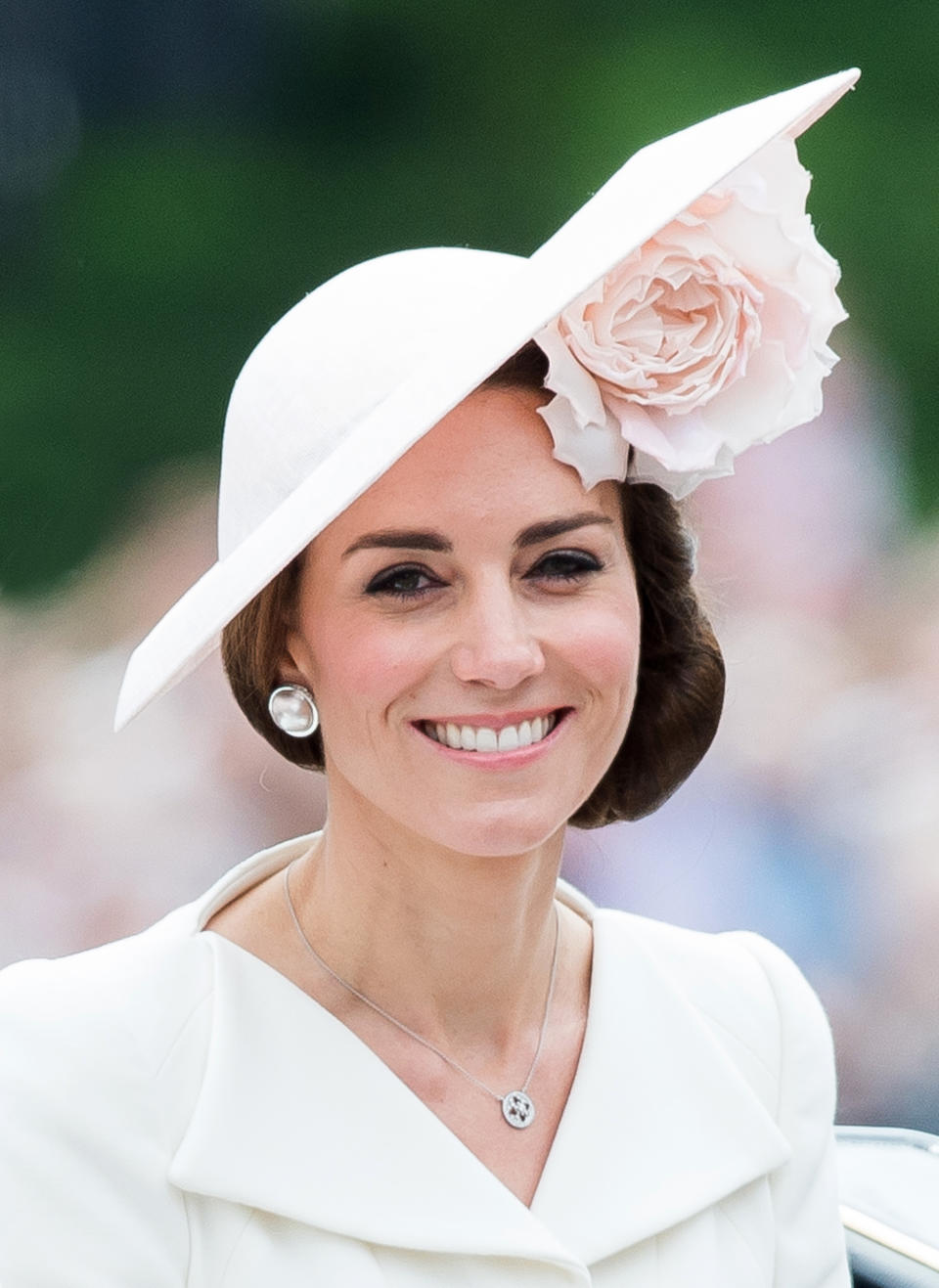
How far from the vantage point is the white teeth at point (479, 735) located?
1.61 metres

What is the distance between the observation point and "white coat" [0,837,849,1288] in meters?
1.51

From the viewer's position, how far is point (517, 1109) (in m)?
1.78

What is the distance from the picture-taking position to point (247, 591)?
1438 millimetres

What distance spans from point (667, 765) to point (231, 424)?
0.76 metres

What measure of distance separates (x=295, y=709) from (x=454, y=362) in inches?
18.8

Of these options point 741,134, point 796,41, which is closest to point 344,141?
point 796,41

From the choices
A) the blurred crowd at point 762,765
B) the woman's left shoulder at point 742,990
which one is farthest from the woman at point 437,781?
the blurred crowd at point 762,765

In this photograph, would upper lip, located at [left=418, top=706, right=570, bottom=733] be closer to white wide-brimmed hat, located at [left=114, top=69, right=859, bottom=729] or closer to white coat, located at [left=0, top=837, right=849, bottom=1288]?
white wide-brimmed hat, located at [left=114, top=69, right=859, bottom=729]

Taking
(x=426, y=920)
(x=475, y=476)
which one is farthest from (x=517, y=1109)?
(x=475, y=476)

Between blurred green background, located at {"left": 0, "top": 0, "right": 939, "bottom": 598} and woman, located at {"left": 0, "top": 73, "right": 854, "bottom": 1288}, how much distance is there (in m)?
1.22

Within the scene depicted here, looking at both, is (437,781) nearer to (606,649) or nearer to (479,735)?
(479,735)

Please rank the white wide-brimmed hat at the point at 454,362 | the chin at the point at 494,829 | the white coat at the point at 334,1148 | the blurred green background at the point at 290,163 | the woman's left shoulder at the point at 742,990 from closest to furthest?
1. the white wide-brimmed hat at the point at 454,362
2. the white coat at the point at 334,1148
3. the chin at the point at 494,829
4. the woman's left shoulder at the point at 742,990
5. the blurred green background at the point at 290,163

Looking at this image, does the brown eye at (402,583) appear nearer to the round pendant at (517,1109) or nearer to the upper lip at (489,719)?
the upper lip at (489,719)

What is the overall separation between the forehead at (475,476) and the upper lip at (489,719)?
186 millimetres
